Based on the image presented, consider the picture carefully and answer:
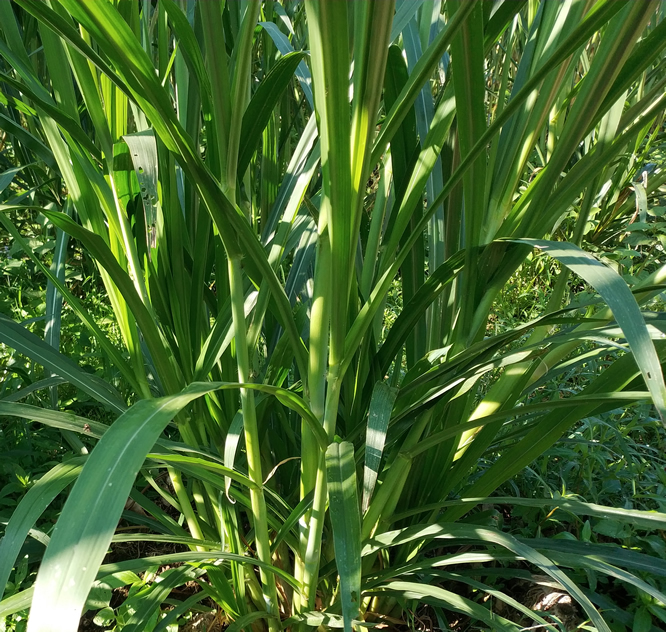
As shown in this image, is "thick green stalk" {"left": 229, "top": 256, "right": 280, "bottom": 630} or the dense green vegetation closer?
the dense green vegetation

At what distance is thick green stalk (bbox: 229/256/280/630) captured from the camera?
0.58 m

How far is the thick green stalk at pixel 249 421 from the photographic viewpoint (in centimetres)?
58

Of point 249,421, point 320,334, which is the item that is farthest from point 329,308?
point 249,421

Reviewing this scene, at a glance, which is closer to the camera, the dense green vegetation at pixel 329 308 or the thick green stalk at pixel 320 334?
the dense green vegetation at pixel 329 308

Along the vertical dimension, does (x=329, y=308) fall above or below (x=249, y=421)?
above

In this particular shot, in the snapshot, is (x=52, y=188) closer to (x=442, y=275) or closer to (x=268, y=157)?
(x=268, y=157)

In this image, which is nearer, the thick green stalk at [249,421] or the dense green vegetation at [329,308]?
the dense green vegetation at [329,308]

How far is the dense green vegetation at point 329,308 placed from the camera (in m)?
0.45

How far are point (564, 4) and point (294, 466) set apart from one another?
0.73 meters

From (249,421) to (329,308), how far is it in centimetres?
16

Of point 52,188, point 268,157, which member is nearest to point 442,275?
point 268,157

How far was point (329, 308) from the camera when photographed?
0.57 metres

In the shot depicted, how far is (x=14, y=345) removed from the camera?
2.06ft

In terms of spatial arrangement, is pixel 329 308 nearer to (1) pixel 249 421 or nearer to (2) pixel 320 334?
(2) pixel 320 334
